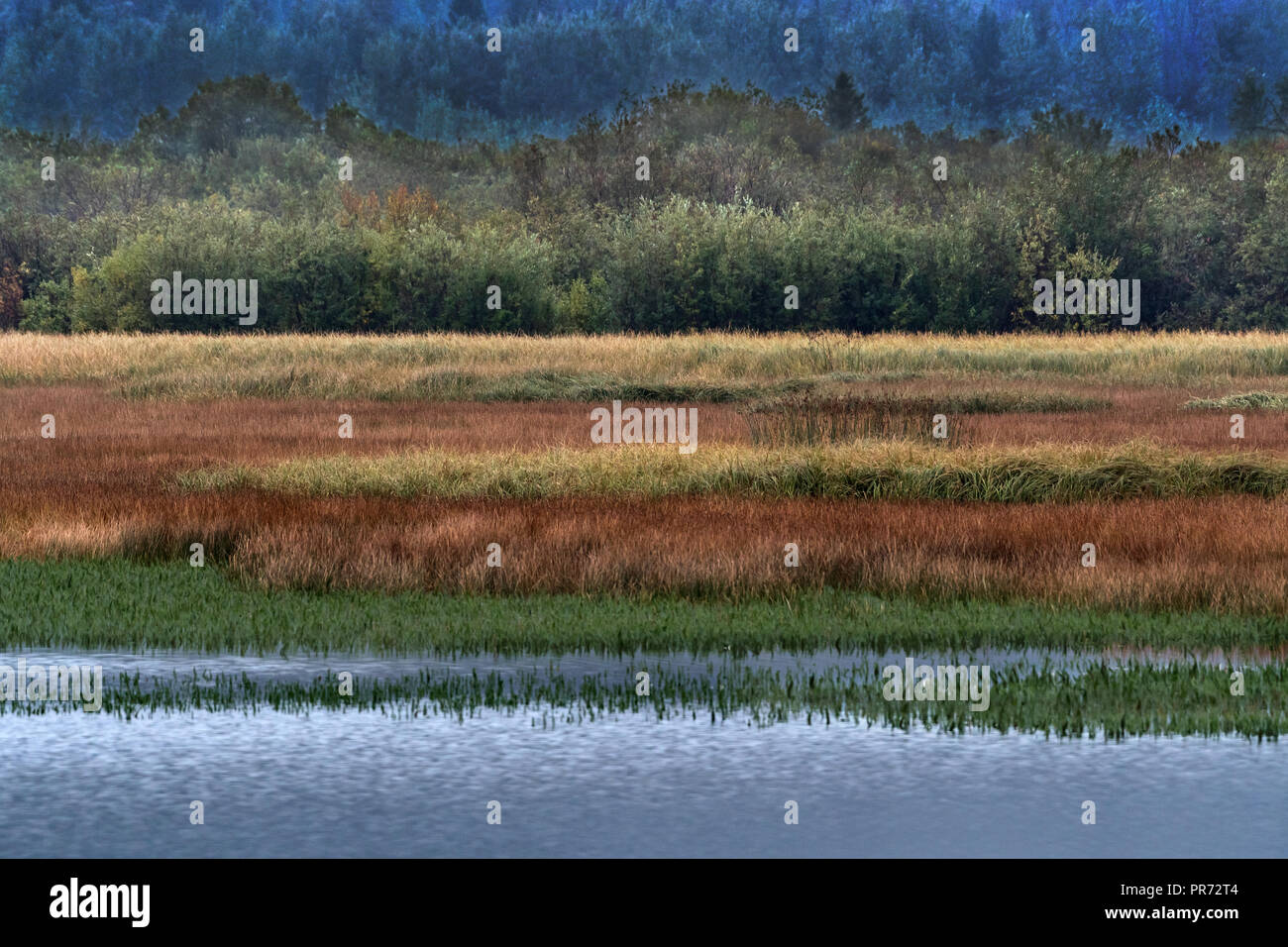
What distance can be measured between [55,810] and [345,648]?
5124 mm

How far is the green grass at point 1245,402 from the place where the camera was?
141 feet

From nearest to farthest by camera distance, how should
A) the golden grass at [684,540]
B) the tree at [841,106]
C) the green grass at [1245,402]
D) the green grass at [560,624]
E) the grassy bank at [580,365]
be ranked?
the green grass at [560,624] < the golden grass at [684,540] < the green grass at [1245,402] < the grassy bank at [580,365] < the tree at [841,106]

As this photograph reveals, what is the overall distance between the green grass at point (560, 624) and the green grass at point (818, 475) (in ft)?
24.7

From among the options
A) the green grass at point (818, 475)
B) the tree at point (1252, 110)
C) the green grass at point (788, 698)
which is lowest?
the green grass at point (788, 698)

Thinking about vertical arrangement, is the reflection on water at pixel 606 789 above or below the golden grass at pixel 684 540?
below

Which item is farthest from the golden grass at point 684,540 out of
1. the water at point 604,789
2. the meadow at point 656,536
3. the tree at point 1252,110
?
the tree at point 1252,110

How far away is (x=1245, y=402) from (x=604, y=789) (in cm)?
3719

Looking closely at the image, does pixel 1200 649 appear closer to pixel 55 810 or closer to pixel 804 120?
pixel 55 810

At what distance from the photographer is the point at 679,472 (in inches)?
1016

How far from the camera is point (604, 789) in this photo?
34.7ft

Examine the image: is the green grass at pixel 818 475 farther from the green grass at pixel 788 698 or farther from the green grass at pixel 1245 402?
the green grass at pixel 1245 402

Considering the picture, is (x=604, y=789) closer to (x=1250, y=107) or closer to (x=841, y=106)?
(x=841, y=106)

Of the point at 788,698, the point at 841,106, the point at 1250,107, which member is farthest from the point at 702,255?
the point at 1250,107

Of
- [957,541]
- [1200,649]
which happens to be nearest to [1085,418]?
[957,541]
